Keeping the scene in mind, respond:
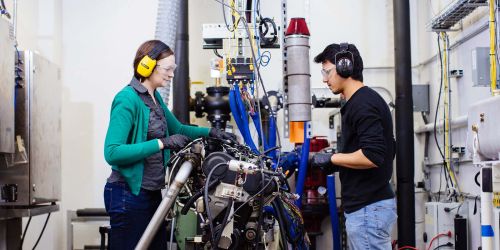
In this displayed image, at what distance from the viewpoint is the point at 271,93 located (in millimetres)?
4273

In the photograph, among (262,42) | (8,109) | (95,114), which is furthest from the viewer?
(95,114)

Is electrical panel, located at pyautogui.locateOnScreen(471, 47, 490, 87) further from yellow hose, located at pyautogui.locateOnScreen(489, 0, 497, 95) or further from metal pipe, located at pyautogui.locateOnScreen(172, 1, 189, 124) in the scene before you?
metal pipe, located at pyautogui.locateOnScreen(172, 1, 189, 124)

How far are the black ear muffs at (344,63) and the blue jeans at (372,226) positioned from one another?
1.98 ft

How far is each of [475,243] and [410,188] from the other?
0.79m

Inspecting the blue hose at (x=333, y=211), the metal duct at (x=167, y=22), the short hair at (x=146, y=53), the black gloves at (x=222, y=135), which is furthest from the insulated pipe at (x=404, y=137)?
the short hair at (x=146, y=53)

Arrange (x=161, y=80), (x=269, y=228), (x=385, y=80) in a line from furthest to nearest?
(x=385, y=80)
(x=161, y=80)
(x=269, y=228)

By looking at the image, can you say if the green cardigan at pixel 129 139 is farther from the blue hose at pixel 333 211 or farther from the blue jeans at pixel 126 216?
the blue hose at pixel 333 211

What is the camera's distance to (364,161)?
229 cm

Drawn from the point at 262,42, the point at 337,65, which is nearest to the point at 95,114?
the point at 262,42

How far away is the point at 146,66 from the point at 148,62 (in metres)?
0.02

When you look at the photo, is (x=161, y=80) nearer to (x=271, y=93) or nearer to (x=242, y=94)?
(x=242, y=94)

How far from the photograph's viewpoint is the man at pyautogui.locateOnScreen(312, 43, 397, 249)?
229 centimetres

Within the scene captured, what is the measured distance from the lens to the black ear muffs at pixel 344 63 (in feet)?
8.05

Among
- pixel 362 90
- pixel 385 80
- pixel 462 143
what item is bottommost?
pixel 462 143
